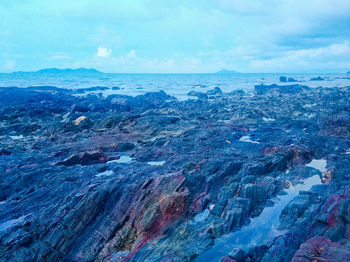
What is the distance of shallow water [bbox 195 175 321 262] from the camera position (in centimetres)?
1368

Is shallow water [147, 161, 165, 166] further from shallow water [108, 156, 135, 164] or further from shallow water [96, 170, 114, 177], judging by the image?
shallow water [96, 170, 114, 177]

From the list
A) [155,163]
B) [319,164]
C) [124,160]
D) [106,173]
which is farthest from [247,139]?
[106,173]

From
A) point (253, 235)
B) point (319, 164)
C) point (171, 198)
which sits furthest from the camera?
point (319, 164)

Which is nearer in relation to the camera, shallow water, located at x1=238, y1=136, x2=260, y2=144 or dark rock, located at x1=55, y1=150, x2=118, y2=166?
dark rock, located at x1=55, y1=150, x2=118, y2=166

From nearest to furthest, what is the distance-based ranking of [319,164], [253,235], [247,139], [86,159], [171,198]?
1. [253,235]
2. [171,198]
3. [319,164]
4. [86,159]
5. [247,139]

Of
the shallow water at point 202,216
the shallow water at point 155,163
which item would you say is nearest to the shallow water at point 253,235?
the shallow water at point 202,216

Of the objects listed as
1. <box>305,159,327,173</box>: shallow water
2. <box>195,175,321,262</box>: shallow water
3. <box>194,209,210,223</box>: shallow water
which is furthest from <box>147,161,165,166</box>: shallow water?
<box>305,159,327,173</box>: shallow water

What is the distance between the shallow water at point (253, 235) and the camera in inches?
538

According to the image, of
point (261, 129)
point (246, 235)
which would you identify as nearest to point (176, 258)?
point (246, 235)

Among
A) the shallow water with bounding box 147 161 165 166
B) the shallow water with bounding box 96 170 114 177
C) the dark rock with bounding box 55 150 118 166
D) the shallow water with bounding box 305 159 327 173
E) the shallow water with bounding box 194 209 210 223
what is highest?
the dark rock with bounding box 55 150 118 166

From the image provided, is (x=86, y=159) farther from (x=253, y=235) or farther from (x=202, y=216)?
(x=253, y=235)

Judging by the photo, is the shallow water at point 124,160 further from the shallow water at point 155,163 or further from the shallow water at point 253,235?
the shallow water at point 253,235

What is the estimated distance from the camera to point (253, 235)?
14930 mm

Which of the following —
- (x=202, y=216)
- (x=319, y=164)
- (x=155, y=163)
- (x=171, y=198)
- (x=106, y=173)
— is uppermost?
(x=171, y=198)
